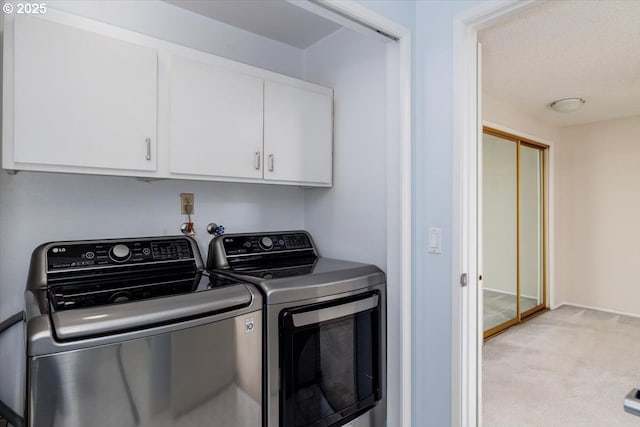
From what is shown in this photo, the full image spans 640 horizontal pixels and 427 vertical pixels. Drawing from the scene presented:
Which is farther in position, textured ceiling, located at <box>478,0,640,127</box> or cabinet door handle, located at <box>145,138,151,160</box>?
textured ceiling, located at <box>478,0,640,127</box>

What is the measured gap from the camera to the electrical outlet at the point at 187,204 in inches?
77.6

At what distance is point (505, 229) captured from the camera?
384 centimetres

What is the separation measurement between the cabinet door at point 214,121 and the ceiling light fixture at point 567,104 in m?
3.09

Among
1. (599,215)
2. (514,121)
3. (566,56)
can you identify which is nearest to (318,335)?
(566,56)

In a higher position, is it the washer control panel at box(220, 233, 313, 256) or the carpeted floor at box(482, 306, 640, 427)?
the washer control panel at box(220, 233, 313, 256)

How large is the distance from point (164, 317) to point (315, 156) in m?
1.25

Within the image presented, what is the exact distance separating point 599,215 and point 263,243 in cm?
446

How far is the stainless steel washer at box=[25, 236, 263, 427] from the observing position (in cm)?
99

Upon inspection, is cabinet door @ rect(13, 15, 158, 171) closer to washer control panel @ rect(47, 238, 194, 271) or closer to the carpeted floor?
washer control panel @ rect(47, 238, 194, 271)

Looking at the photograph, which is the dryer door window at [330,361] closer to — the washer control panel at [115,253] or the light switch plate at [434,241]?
the light switch plate at [434,241]

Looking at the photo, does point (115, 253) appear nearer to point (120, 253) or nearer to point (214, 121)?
point (120, 253)

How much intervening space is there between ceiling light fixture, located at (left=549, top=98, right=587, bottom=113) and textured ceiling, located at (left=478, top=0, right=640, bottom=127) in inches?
2.5

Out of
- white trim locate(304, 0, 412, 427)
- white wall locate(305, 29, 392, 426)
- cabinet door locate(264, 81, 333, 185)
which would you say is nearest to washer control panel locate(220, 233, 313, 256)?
white wall locate(305, 29, 392, 426)

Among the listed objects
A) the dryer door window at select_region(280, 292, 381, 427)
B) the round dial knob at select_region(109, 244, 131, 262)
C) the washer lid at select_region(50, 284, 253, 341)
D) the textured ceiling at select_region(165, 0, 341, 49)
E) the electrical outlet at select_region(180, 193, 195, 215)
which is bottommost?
the dryer door window at select_region(280, 292, 381, 427)
